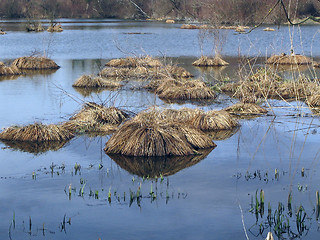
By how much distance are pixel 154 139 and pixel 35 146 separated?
230cm

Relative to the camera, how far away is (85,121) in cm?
1279

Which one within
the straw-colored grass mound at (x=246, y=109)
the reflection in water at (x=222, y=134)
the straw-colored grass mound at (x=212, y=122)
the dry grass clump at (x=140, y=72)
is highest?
the dry grass clump at (x=140, y=72)

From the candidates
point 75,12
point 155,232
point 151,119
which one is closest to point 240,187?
point 155,232

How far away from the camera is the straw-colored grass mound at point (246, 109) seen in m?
14.5

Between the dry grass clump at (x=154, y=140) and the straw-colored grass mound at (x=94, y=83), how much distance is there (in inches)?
336

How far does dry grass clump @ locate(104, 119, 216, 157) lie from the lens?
34.6 ft

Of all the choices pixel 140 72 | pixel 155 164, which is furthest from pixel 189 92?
pixel 155 164

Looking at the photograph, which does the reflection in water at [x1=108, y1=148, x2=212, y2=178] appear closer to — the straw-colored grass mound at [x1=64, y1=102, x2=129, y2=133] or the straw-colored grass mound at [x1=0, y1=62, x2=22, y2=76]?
the straw-colored grass mound at [x1=64, y1=102, x2=129, y2=133]

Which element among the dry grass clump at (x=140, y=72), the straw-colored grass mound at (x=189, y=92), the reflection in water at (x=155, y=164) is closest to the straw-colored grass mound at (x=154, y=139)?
the reflection in water at (x=155, y=164)

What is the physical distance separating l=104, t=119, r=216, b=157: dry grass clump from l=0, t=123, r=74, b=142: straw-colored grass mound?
4.23ft

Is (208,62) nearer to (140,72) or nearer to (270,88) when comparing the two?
(140,72)

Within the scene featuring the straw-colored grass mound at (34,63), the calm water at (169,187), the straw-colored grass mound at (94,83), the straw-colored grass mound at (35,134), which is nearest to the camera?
the calm water at (169,187)

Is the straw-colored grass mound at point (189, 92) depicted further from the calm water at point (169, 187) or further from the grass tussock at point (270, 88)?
the calm water at point (169, 187)

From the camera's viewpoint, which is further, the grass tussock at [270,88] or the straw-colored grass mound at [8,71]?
the straw-colored grass mound at [8,71]
